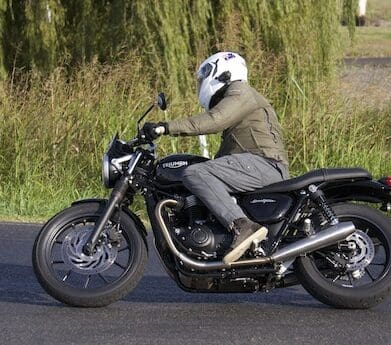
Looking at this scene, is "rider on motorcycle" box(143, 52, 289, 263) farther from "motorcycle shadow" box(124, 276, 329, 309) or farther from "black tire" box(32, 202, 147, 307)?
"motorcycle shadow" box(124, 276, 329, 309)

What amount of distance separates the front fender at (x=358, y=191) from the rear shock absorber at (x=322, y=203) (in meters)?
0.08

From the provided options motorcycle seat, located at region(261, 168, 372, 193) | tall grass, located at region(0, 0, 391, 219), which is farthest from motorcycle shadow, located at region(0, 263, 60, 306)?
tall grass, located at region(0, 0, 391, 219)

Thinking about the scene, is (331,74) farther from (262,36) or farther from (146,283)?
(146,283)

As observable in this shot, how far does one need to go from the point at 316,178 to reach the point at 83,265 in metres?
1.58

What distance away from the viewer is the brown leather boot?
20.9 ft

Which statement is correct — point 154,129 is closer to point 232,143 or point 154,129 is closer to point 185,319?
point 232,143

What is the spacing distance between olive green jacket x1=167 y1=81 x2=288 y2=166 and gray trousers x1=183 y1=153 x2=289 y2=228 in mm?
90

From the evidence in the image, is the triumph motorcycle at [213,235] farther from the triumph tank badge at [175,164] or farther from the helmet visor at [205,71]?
the helmet visor at [205,71]

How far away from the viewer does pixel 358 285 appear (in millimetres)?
6648

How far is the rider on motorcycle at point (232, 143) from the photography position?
6430 mm

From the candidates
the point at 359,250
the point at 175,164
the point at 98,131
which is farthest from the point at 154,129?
the point at 98,131

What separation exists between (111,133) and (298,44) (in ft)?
13.5

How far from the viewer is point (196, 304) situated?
682 centimetres

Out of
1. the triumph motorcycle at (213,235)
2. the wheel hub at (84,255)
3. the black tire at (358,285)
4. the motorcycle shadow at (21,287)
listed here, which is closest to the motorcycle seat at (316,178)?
the triumph motorcycle at (213,235)
